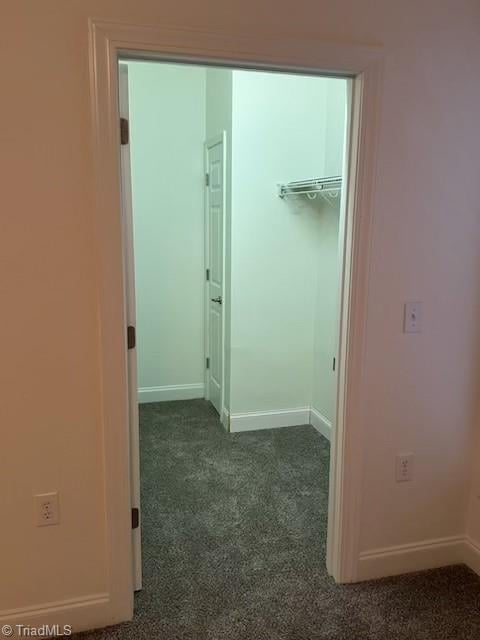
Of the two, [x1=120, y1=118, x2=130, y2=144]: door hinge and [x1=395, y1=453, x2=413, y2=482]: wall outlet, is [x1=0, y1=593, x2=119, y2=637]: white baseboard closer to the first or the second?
[x1=395, y1=453, x2=413, y2=482]: wall outlet

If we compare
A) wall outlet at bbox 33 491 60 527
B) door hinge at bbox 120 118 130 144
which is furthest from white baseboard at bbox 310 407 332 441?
door hinge at bbox 120 118 130 144

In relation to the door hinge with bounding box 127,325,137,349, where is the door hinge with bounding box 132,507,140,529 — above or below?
below

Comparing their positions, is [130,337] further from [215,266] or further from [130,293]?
[215,266]

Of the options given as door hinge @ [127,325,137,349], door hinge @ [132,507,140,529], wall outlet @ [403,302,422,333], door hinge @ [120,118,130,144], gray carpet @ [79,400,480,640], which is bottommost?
gray carpet @ [79,400,480,640]

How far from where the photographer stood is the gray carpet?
2020mm

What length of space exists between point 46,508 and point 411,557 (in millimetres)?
1599

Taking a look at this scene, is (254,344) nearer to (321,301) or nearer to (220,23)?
(321,301)

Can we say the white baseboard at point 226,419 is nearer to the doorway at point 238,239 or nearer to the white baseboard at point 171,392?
the doorway at point 238,239

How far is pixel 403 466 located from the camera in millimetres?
2273

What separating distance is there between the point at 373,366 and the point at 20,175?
58.9 inches

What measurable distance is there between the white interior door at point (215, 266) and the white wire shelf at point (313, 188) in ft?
1.50

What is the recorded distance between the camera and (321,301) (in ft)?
12.4

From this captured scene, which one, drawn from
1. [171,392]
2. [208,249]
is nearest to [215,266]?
[208,249]

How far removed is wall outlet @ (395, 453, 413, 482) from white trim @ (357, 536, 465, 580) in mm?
331
